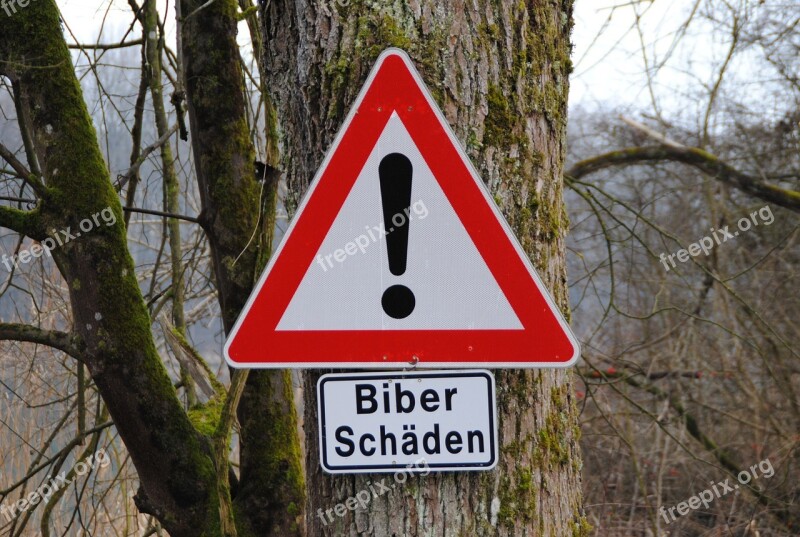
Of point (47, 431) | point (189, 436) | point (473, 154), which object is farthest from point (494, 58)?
point (47, 431)

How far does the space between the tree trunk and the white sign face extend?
5cm

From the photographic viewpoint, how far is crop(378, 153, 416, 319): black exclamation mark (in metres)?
1.54

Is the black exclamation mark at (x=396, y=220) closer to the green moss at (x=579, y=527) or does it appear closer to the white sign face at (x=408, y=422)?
the white sign face at (x=408, y=422)

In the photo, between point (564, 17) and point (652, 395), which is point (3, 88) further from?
point (652, 395)

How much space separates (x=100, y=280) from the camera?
3152mm

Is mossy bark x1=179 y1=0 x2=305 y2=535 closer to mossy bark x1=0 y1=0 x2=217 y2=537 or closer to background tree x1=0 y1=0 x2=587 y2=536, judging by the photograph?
background tree x1=0 y1=0 x2=587 y2=536

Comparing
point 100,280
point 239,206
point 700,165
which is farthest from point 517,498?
point 700,165

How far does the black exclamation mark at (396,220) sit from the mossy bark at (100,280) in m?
1.95

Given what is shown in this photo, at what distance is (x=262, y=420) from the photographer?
3875mm

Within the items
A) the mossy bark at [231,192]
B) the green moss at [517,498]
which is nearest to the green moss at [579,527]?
the green moss at [517,498]

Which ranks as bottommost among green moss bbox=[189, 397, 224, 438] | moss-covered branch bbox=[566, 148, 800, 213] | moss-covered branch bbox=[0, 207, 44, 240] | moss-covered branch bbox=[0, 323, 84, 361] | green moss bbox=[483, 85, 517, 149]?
green moss bbox=[483, 85, 517, 149]

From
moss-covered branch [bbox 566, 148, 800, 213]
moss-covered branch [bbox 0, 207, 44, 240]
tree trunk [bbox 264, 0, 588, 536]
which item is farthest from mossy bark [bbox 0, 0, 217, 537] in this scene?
moss-covered branch [bbox 566, 148, 800, 213]

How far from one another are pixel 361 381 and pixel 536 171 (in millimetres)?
557

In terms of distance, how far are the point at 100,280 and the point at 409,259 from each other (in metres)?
2.00
